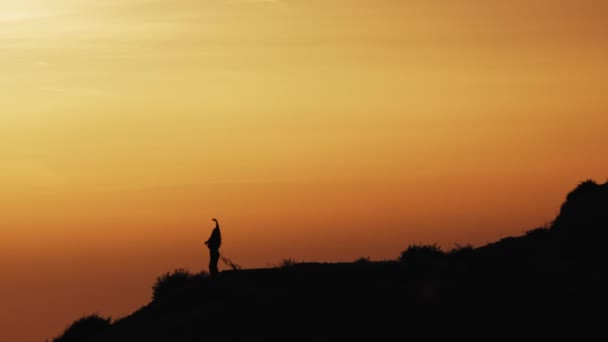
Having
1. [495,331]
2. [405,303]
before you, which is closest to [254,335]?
[405,303]

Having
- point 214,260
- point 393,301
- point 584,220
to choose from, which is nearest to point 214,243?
point 214,260

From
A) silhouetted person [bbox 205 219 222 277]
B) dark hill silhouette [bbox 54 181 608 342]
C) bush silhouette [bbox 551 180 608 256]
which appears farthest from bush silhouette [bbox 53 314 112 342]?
bush silhouette [bbox 551 180 608 256]

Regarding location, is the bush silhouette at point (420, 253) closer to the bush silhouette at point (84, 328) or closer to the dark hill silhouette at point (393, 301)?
the dark hill silhouette at point (393, 301)

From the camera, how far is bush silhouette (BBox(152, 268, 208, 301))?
178 feet

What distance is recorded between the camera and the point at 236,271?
52125 mm

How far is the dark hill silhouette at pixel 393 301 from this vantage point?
145ft

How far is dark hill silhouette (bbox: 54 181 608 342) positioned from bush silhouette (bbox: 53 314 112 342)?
3.20m

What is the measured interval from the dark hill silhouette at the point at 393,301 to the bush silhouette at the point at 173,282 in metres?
0.16

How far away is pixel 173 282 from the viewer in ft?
183

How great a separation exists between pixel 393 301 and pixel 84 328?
18.7m

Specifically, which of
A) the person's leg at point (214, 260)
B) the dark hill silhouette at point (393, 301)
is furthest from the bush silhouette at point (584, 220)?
the person's leg at point (214, 260)

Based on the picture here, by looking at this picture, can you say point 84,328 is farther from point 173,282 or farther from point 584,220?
point 584,220

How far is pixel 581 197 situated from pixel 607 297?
17.1m

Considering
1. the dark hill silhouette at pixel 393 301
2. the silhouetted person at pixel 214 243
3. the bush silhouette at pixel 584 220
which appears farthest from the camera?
the bush silhouette at pixel 584 220
